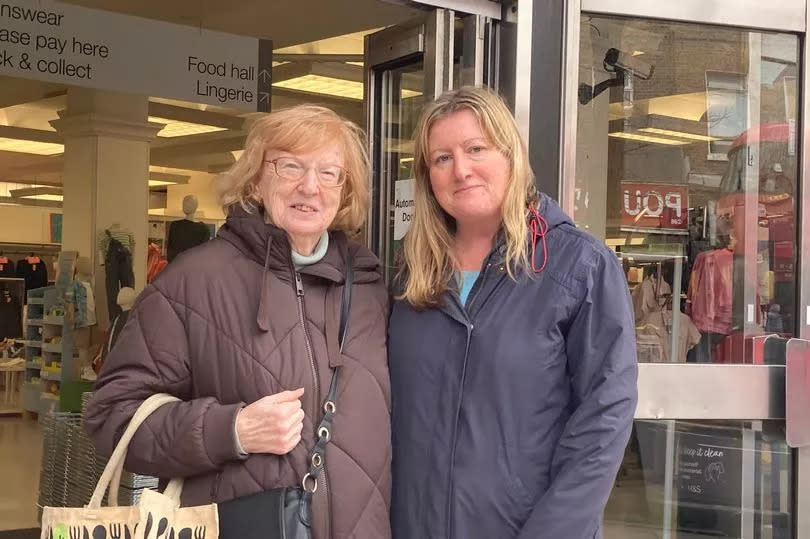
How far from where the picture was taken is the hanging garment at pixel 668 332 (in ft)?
9.41

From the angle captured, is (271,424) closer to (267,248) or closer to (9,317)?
(267,248)

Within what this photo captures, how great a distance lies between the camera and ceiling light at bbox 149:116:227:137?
11464 millimetres

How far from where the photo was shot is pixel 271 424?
1.61 metres

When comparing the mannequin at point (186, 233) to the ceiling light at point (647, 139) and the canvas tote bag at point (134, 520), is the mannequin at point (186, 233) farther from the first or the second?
the canvas tote bag at point (134, 520)

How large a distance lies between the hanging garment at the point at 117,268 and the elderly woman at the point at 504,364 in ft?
27.4

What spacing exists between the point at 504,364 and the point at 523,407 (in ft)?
0.28

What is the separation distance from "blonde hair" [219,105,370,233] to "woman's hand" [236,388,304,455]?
1.27ft

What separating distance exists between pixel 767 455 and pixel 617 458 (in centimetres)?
146

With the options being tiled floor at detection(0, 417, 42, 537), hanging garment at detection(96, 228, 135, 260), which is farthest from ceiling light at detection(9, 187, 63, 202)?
hanging garment at detection(96, 228, 135, 260)

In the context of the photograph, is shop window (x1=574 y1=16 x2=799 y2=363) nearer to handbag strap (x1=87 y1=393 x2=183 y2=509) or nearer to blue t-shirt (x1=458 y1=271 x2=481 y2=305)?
blue t-shirt (x1=458 y1=271 x2=481 y2=305)

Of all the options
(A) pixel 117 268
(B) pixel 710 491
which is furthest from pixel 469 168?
(A) pixel 117 268

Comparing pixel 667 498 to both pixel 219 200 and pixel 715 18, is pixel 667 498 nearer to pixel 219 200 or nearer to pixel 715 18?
pixel 715 18

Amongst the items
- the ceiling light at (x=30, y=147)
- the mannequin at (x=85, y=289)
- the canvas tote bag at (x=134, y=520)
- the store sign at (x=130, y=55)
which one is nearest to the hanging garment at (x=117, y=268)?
the mannequin at (x=85, y=289)

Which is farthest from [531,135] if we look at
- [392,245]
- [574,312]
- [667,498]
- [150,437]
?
[150,437]
